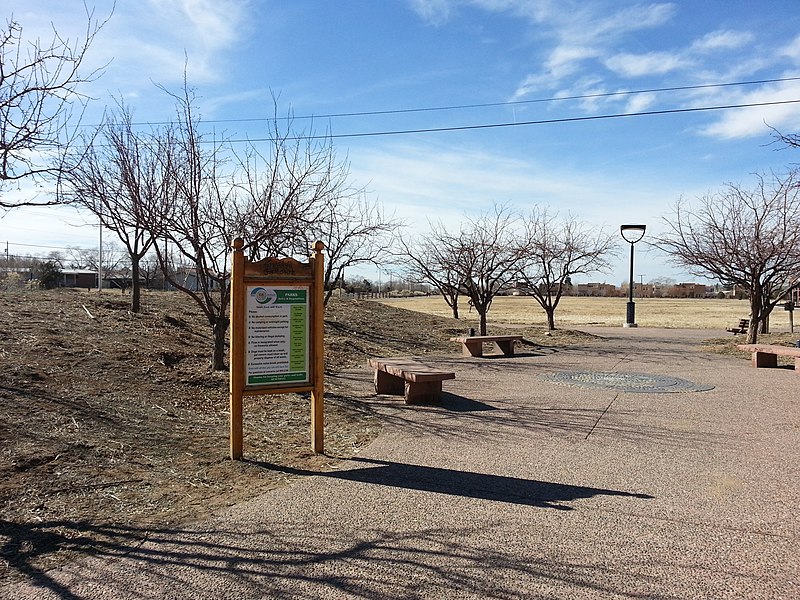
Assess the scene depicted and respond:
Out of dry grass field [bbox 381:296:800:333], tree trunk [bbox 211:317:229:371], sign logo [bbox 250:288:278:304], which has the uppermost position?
sign logo [bbox 250:288:278:304]

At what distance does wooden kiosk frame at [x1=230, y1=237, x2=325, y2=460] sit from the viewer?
5.88 m

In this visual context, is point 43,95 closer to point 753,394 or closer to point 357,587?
point 357,587

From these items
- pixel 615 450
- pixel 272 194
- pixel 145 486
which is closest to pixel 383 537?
pixel 145 486

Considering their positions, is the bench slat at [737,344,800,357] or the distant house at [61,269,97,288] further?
the distant house at [61,269,97,288]

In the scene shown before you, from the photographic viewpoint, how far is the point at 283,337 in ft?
20.2

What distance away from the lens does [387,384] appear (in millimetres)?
9820

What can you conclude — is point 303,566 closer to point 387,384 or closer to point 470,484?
point 470,484

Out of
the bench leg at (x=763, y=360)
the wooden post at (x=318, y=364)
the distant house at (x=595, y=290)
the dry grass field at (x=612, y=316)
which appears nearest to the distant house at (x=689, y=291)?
the distant house at (x=595, y=290)

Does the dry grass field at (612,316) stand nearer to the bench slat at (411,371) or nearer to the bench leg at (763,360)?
the bench leg at (763,360)

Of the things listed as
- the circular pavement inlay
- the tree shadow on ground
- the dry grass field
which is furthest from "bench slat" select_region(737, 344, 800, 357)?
the dry grass field

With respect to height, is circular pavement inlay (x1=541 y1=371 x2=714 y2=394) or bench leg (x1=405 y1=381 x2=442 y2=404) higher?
bench leg (x1=405 y1=381 x2=442 y2=404)

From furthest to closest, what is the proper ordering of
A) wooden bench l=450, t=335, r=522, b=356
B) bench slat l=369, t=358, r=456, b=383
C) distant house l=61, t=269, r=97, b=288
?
distant house l=61, t=269, r=97, b=288 → wooden bench l=450, t=335, r=522, b=356 → bench slat l=369, t=358, r=456, b=383

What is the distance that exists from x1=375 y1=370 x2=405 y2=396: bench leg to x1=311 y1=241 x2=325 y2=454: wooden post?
3445 mm

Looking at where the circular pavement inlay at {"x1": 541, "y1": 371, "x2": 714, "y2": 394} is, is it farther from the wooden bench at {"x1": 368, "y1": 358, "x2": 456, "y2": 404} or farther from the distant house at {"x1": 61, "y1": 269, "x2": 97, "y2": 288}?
the distant house at {"x1": 61, "y1": 269, "x2": 97, "y2": 288}
